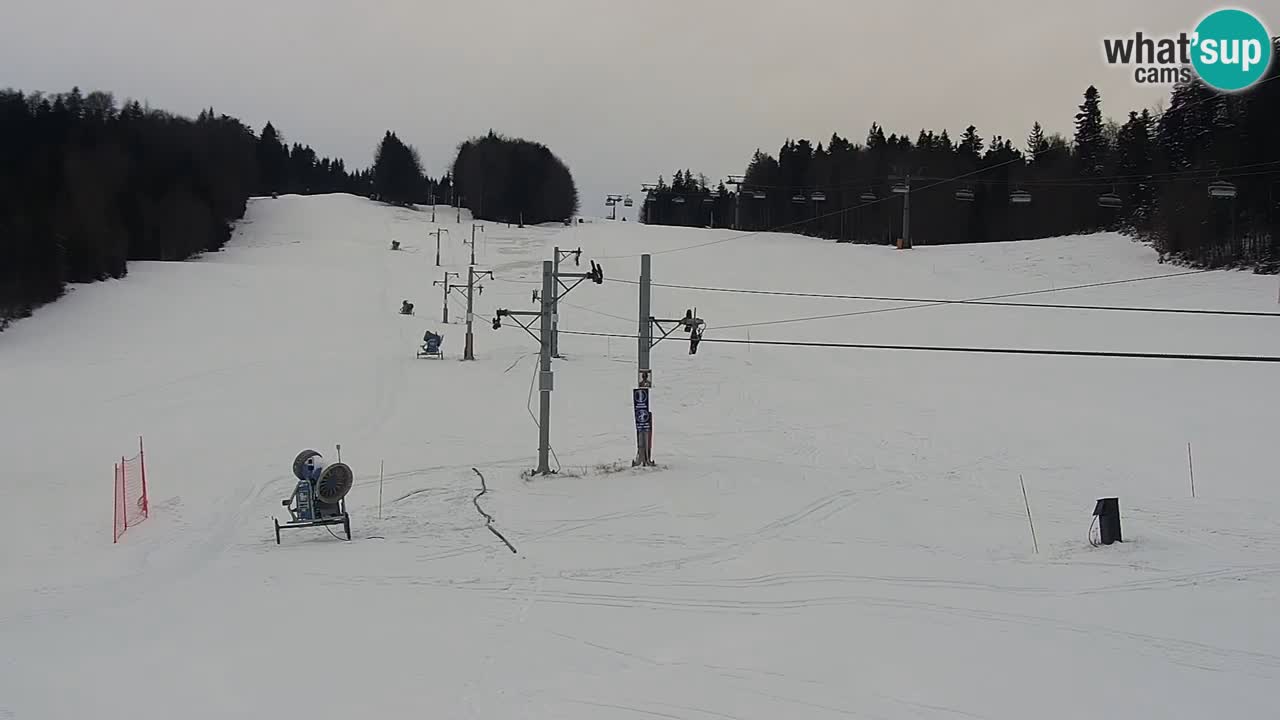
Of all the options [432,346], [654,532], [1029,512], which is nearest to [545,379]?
[654,532]

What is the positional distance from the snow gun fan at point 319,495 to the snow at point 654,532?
0.60 metres

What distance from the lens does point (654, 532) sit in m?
15.6

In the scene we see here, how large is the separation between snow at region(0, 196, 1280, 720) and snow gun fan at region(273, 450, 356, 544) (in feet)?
1.98

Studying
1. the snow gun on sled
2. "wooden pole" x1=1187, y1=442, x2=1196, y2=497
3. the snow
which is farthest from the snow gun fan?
the snow gun on sled

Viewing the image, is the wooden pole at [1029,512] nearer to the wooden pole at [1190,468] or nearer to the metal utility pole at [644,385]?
the wooden pole at [1190,468]

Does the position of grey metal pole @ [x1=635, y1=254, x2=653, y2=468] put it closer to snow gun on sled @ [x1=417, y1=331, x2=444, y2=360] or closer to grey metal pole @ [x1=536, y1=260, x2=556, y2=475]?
grey metal pole @ [x1=536, y1=260, x2=556, y2=475]

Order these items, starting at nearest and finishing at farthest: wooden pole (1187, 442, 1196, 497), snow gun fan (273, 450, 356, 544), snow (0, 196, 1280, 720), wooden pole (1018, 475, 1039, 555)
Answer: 1. snow (0, 196, 1280, 720)
2. wooden pole (1018, 475, 1039, 555)
3. snow gun fan (273, 450, 356, 544)
4. wooden pole (1187, 442, 1196, 497)

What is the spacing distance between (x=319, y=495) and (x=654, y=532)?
556 cm

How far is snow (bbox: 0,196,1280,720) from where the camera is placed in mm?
9188

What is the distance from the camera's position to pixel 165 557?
568 inches

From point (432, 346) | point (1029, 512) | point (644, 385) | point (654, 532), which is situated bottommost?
point (654, 532)

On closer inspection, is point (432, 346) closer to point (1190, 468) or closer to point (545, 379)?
point (545, 379)

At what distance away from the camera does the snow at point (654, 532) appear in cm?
919

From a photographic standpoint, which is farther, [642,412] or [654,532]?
[642,412]
